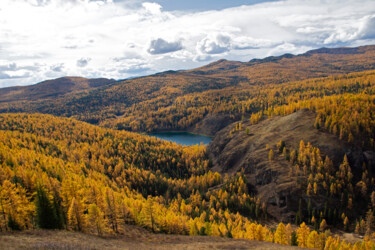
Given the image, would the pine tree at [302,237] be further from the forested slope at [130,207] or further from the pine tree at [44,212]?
the pine tree at [44,212]

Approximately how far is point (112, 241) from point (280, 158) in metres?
127

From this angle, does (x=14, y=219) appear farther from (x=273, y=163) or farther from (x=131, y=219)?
(x=273, y=163)

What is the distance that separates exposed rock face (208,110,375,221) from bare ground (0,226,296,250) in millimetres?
67982

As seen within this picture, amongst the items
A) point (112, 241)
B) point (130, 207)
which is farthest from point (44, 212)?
point (130, 207)

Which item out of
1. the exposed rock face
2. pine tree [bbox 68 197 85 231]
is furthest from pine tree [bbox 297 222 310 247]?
pine tree [bbox 68 197 85 231]

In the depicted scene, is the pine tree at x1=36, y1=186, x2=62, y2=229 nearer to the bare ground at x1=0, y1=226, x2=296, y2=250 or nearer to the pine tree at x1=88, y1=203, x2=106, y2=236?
the bare ground at x1=0, y1=226, x2=296, y2=250

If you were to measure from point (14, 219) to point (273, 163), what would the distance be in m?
139

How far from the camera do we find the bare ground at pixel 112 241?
43.0 m

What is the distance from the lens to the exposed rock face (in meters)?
126

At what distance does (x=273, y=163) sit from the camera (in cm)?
14962

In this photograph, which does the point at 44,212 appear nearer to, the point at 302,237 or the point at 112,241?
the point at 112,241

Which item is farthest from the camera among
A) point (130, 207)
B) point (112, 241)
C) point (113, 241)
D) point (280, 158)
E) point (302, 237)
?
point (280, 158)

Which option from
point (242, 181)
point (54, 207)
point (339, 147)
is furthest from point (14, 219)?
point (339, 147)

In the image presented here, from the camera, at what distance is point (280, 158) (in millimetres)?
151875
